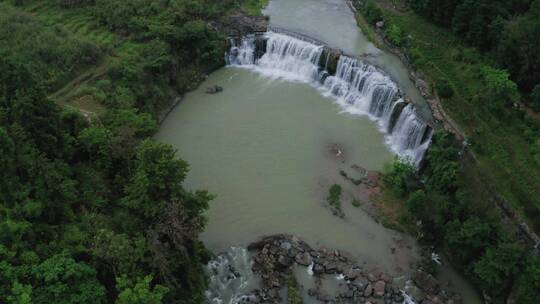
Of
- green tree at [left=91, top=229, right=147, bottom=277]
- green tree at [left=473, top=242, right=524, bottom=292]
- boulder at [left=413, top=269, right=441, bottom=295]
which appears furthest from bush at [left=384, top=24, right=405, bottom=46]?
green tree at [left=91, top=229, right=147, bottom=277]

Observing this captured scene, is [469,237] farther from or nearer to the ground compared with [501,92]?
nearer to the ground

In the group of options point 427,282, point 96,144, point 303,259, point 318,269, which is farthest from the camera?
point 96,144

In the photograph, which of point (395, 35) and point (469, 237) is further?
point (395, 35)

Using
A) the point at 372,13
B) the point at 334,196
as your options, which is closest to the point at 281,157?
the point at 334,196

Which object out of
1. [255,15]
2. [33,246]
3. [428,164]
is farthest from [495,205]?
[255,15]

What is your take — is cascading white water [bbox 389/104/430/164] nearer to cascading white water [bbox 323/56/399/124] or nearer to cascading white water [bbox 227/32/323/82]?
cascading white water [bbox 323/56/399/124]

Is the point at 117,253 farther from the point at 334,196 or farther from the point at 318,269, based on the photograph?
the point at 334,196

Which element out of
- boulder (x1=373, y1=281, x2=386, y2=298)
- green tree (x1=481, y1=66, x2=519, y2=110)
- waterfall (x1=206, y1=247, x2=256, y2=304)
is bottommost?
waterfall (x1=206, y1=247, x2=256, y2=304)
